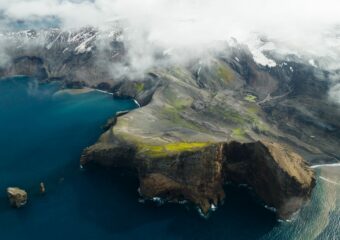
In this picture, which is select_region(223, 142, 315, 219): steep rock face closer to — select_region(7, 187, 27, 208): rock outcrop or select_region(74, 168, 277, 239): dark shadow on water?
select_region(74, 168, 277, 239): dark shadow on water

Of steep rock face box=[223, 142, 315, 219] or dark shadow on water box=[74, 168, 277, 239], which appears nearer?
dark shadow on water box=[74, 168, 277, 239]

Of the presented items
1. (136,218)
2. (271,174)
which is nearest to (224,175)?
(271,174)

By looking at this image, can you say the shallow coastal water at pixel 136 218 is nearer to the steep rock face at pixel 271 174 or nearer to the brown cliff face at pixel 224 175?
the steep rock face at pixel 271 174

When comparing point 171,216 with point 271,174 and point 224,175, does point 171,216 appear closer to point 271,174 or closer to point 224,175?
point 224,175

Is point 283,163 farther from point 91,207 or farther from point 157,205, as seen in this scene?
point 91,207

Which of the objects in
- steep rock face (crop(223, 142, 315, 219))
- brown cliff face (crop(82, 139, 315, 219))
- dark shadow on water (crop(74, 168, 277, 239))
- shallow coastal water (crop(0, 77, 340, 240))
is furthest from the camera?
brown cliff face (crop(82, 139, 315, 219))

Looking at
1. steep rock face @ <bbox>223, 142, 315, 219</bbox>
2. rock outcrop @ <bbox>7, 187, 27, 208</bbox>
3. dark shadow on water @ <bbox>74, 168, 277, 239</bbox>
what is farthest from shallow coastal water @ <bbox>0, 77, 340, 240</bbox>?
steep rock face @ <bbox>223, 142, 315, 219</bbox>

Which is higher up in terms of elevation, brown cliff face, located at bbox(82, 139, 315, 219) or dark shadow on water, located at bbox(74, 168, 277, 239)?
brown cliff face, located at bbox(82, 139, 315, 219)
